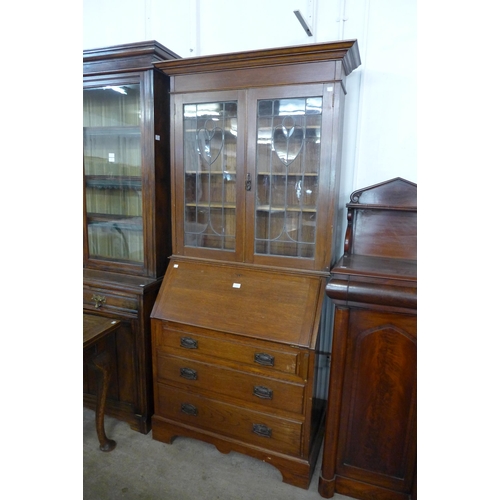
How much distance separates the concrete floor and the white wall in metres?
1.62

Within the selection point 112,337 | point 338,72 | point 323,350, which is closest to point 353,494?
point 323,350

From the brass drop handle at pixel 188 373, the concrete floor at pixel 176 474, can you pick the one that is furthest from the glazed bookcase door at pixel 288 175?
the concrete floor at pixel 176 474

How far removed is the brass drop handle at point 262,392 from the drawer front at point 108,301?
807 millimetres

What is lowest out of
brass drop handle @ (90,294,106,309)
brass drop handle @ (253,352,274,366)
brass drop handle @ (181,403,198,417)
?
brass drop handle @ (181,403,198,417)

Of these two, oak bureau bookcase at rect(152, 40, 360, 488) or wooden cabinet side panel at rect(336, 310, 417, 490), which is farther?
oak bureau bookcase at rect(152, 40, 360, 488)

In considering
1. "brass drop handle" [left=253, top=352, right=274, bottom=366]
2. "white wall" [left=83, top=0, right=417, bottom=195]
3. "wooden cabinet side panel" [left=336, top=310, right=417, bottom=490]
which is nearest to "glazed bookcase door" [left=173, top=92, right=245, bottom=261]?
"brass drop handle" [left=253, top=352, right=274, bottom=366]

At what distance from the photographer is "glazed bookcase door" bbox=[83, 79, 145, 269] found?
6.97 ft

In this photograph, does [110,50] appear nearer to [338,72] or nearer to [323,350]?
[338,72]

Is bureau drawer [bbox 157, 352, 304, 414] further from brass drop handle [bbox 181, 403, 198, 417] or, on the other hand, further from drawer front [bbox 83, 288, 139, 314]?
drawer front [bbox 83, 288, 139, 314]

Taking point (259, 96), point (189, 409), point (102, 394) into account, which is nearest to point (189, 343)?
point (189, 409)

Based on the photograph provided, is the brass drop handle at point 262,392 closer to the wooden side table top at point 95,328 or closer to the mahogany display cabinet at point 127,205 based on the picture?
the mahogany display cabinet at point 127,205
